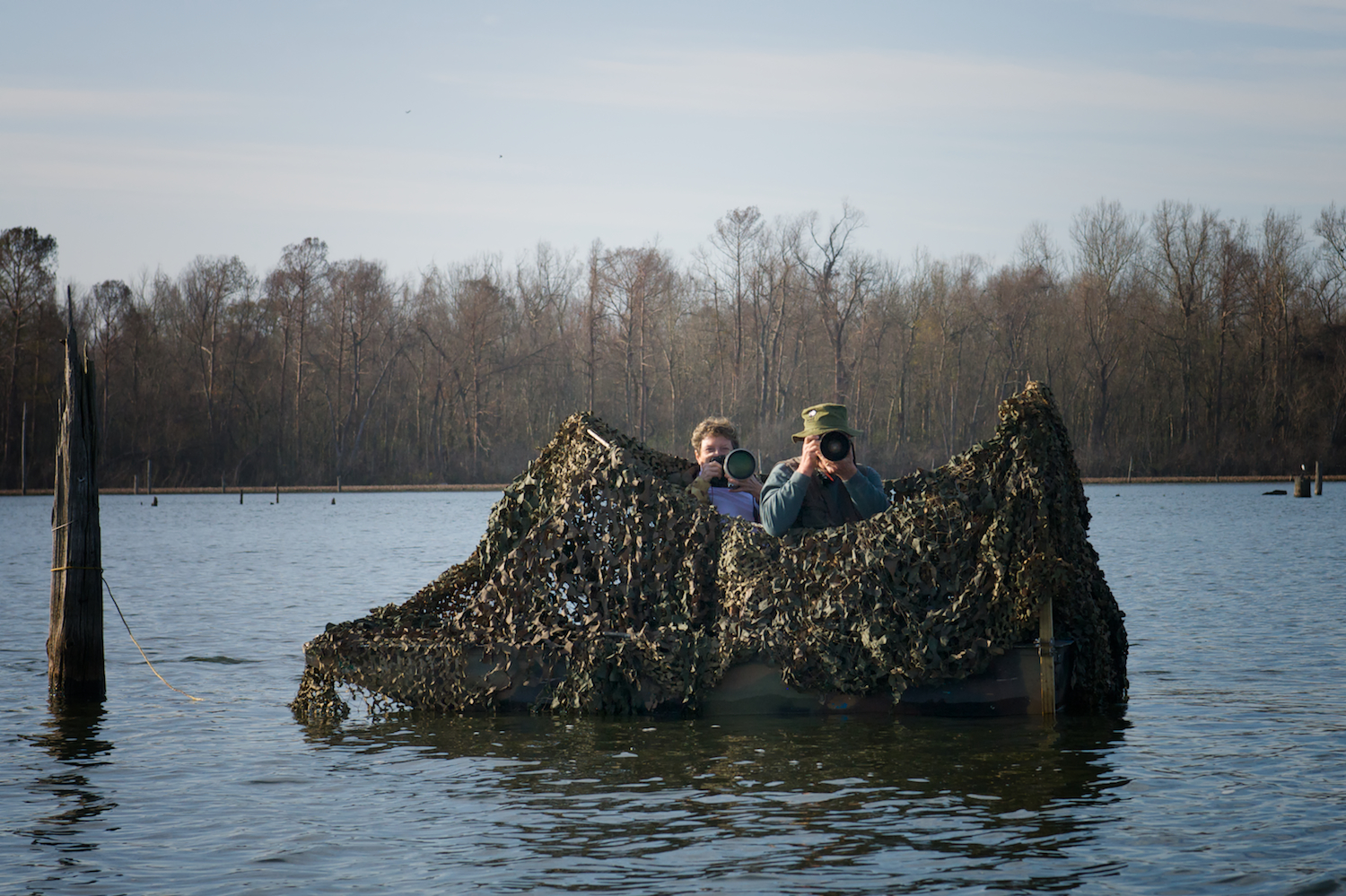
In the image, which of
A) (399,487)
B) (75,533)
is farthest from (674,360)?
(75,533)

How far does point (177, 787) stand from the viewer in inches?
373

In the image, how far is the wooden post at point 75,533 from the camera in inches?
484

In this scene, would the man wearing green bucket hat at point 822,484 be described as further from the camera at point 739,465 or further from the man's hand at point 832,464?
the camera at point 739,465

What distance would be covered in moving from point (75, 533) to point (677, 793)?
657 centimetres

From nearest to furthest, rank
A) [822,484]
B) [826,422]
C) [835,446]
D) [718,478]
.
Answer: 1. [835,446]
2. [826,422]
3. [822,484]
4. [718,478]

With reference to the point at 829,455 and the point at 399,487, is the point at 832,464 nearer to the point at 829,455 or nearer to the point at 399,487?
the point at 829,455

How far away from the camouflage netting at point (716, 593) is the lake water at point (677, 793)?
48 cm

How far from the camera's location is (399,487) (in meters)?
88.8

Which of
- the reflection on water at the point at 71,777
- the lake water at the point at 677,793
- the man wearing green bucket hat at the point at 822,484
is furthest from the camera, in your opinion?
the man wearing green bucket hat at the point at 822,484

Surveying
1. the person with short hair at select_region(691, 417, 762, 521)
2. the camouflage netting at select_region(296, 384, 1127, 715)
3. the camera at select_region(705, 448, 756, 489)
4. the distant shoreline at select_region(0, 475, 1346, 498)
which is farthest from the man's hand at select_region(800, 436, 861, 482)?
the distant shoreline at select_region(0, 475, 1346, 498)

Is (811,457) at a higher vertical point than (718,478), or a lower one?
higher

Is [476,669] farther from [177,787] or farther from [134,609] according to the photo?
[134,609]

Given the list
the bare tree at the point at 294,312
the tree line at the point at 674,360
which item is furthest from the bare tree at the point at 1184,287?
the bare tree at the point at 294,312

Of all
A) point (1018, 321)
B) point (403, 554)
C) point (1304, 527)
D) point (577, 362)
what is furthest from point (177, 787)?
point (577, 362)
